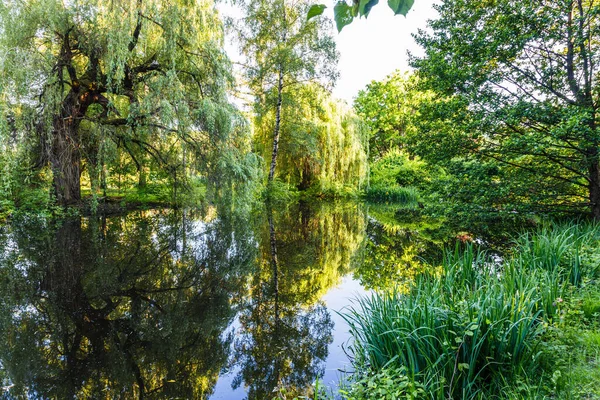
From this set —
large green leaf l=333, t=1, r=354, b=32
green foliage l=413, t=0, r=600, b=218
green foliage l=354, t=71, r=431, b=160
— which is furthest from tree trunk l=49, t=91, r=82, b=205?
green foliage l=354, t=71, r=431, b=160

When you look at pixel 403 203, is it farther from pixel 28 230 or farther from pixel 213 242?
pixel 28 230

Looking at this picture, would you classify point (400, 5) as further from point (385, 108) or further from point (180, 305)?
point (385, 108)

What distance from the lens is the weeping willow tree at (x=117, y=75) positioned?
714 cm

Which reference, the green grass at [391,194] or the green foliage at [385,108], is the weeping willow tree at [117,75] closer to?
the green grass at [391,194]

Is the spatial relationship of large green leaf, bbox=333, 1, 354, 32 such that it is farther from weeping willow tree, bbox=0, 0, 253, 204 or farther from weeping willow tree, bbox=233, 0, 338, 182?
weeping willow tree, bbox=233, 0, 338, 182

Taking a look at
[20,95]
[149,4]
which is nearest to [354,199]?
[149,4]

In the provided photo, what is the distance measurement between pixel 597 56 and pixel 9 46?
10.8 metres

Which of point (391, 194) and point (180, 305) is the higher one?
point (391, 194)

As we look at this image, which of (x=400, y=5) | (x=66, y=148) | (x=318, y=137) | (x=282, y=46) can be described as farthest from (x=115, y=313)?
(x=318, y=137)

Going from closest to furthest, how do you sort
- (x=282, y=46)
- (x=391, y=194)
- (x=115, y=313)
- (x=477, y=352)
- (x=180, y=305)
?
(x=477, y=352) → (x=115, y=313) → (x=180, y=305) → (x=282, y=46) → (x=391, y=194)

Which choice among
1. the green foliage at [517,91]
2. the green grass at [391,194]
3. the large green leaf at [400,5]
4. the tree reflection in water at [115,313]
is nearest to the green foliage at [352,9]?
the large green leaf at [400,5]

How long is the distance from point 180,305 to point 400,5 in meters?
3.87

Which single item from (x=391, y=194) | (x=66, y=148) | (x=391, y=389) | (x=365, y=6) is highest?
(x=66, y=148)

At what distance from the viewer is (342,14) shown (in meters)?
1.03
